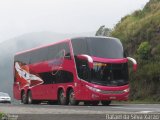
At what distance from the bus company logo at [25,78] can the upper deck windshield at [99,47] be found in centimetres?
623

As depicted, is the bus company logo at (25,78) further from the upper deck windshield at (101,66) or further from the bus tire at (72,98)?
the upper deck windshield at (101,66)

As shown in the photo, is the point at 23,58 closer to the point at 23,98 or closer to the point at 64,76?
the point at 23,98

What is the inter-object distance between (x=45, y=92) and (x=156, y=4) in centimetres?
1986

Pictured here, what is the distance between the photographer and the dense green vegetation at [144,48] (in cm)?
3928

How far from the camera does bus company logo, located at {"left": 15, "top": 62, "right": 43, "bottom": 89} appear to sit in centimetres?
3441

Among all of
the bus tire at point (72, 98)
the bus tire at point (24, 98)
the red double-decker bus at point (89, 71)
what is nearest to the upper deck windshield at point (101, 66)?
the red double-decker bus at point (89, 71)

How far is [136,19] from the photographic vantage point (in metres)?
49.2

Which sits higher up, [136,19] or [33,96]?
[136,19]

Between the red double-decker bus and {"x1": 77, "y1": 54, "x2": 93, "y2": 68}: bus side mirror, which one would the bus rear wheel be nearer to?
the red double-decker bus

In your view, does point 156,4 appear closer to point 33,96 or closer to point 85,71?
point 33,96

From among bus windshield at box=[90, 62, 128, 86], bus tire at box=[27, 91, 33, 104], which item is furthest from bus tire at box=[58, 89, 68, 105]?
bus tire at box=[27, 91, 33, 104]

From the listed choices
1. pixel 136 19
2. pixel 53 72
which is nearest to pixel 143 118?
pixel 53 72

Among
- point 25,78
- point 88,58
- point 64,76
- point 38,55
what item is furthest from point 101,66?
point 25,78

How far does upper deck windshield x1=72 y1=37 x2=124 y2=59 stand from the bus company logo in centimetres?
623
